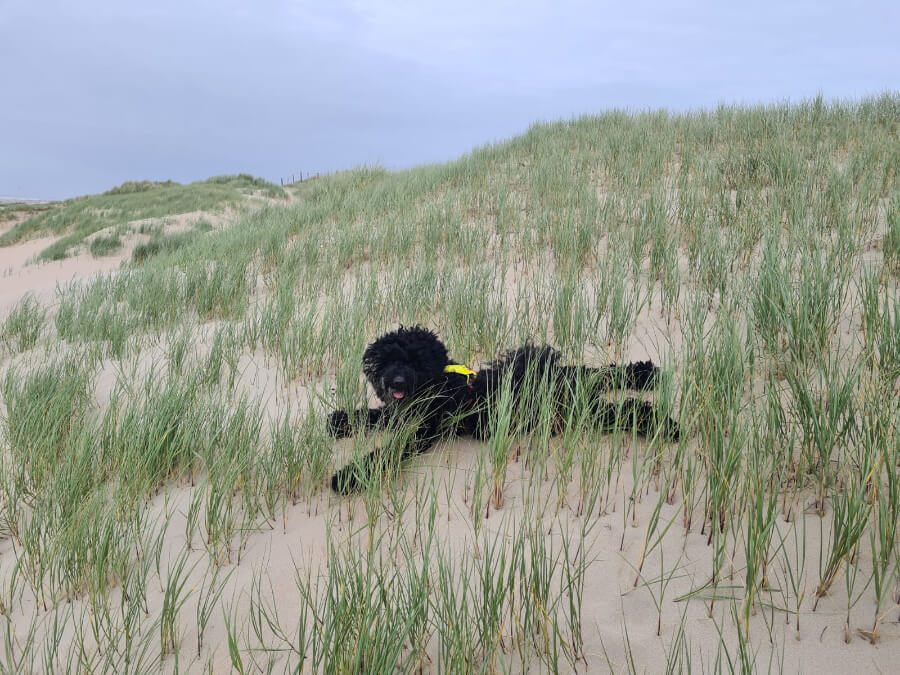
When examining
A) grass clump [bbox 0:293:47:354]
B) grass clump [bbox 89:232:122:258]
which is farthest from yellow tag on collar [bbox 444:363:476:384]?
grass clump [bbox 89:232:122:258]

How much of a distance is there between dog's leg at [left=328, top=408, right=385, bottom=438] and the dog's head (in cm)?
22

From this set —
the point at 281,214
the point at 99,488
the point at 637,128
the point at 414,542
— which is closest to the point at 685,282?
the point at 414,542

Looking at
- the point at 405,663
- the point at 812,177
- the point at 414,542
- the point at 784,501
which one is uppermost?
the point at 812,177

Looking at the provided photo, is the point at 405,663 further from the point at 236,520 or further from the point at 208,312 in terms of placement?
the point at 208,312

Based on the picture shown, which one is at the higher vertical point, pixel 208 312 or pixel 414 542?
pixel 208 312

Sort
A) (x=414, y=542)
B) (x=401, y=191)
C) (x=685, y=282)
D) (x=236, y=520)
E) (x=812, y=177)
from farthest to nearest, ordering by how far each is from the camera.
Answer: (x=401, y=191)
(x=812, y=177)
(x=685, y=282)
(x=236, y=520)
(x=414, y=542)

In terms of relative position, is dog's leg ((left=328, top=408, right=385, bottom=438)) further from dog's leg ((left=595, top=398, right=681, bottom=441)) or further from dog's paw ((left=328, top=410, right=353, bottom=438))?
dog's leg ((left=595, top=398, right=681, bottom=441))

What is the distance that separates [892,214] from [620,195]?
3148mm

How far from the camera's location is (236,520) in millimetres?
2297

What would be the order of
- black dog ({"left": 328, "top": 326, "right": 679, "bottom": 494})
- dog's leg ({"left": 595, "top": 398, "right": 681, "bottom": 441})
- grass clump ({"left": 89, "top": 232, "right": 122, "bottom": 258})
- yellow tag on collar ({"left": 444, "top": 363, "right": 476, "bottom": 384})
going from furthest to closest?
grass clump ({"left": 89, "top": 232, "right": 122, "bottom": 258}) → yellow tag on collar ({"left": 444, "top": 363, "right": 476, "bottom": 384}) → black dog ({"left": 328, "top": 326, "right": 679, "bottom": 494}) → dog's leg ({"left": 595, "top": 398, "right": 681, "bottom": 441})

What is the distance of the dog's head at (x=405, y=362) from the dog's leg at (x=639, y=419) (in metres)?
0.85

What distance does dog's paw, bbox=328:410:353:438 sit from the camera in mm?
2712

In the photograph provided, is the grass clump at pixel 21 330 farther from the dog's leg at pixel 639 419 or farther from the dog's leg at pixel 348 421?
the dog's leg at pixel 639 419

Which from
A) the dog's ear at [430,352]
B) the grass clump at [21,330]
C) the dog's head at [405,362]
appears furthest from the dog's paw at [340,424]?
the grass clump at [21,330]
